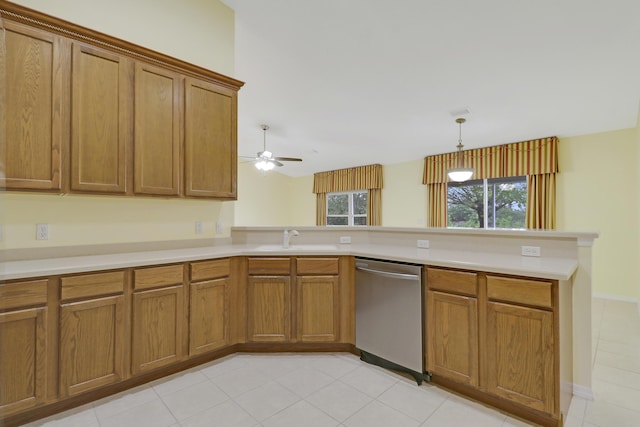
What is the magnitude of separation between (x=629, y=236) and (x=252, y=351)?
524cm

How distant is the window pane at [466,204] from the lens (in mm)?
5594

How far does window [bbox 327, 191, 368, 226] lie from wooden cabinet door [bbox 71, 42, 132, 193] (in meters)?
6.01

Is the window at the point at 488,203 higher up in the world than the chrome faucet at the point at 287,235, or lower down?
higher up

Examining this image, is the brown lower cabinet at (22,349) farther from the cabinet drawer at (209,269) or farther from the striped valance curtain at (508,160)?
the striped valance curtain at (508,160)

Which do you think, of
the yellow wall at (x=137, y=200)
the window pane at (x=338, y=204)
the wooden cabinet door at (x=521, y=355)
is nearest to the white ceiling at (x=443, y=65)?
the yellow wall at (x=137, y=200)

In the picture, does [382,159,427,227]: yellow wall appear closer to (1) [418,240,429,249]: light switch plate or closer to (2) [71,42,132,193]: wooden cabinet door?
(1) [418,240,429,249]: light switch plate

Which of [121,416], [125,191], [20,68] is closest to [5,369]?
[121,416]

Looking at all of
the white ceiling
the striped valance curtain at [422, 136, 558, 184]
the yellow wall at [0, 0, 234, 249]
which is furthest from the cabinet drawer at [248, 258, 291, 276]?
the striped valance curtain at [422, 136, 558, 184]

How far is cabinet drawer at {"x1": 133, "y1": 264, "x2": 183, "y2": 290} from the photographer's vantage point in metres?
1.94

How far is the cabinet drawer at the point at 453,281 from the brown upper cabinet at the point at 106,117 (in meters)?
1.86

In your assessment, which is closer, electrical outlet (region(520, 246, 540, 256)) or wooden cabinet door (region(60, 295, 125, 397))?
wooden cabinet door (region(60, 295, 125, 397))

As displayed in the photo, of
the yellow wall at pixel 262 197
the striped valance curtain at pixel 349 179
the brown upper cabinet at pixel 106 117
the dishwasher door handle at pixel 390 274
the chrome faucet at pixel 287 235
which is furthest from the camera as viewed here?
the yellow wall at pixel 262 197

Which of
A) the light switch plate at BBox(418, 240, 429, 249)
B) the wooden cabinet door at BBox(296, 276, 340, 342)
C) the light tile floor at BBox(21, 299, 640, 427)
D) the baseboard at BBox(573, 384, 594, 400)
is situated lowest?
the light tile floor at BBox(21, 299, 640, 427)

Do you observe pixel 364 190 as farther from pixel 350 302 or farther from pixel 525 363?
pixel 525 363
